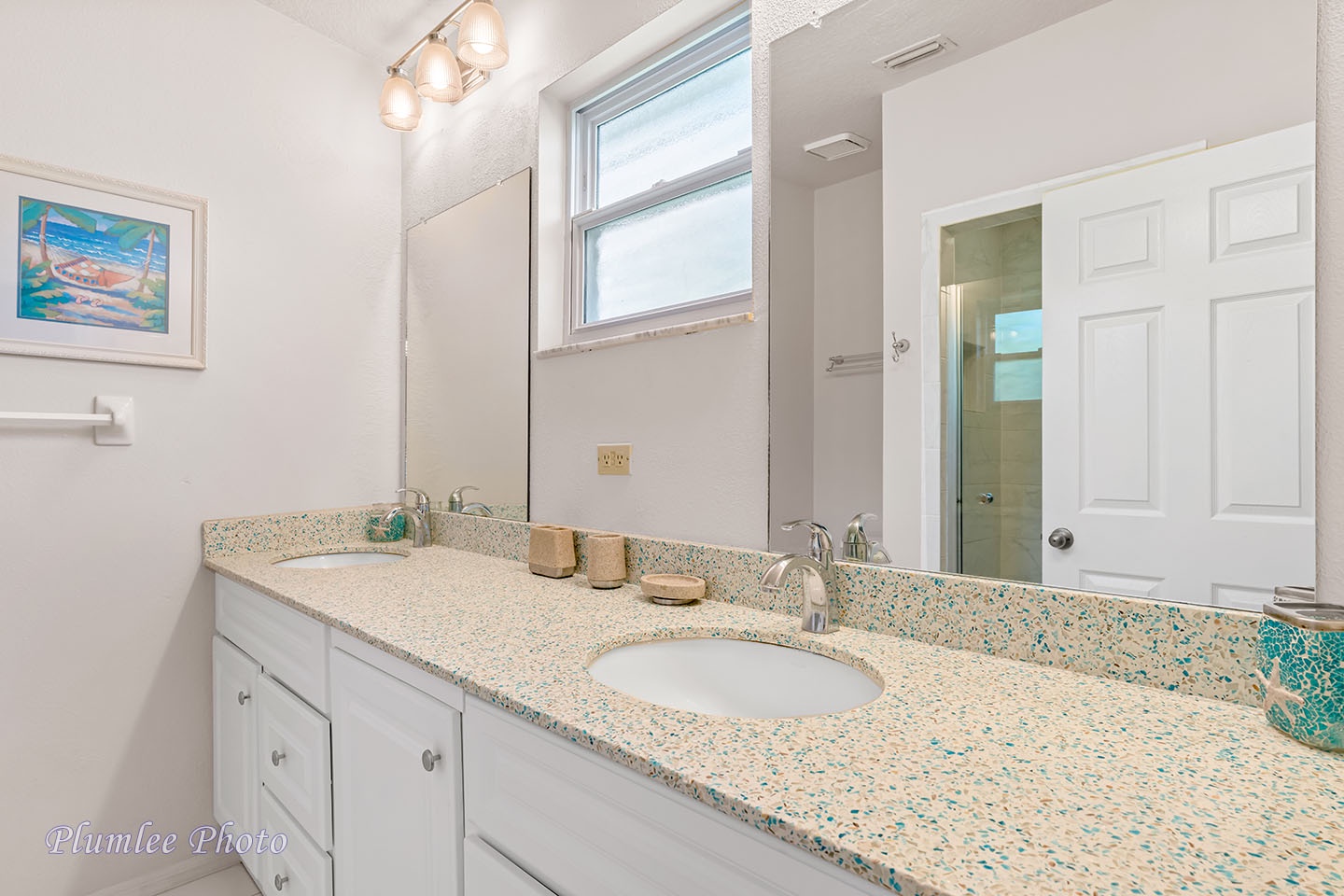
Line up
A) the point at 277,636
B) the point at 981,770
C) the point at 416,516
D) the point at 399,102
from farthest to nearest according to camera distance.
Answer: the point at 416,516 < the point at 399,102 < the point at 277,636 < the point at 981,770

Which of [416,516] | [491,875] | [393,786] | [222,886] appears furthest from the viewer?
[416,516]

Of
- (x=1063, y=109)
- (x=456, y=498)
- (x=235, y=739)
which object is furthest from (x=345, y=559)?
(x=1063, y=109)

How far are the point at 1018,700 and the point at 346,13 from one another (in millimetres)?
2490

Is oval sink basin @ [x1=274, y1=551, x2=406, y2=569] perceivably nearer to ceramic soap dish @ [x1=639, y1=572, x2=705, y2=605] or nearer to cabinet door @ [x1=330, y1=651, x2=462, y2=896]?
cabinet door @ [x1=330, y1=651, x2=462, y2=896]

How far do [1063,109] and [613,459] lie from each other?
110 cm

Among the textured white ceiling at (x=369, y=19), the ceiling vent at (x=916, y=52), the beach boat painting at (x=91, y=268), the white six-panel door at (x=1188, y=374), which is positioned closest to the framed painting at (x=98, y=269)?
the beach boat painting at (x=91, y=268)

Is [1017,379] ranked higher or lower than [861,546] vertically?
higher

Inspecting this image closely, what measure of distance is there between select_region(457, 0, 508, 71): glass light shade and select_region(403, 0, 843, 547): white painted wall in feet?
0.43

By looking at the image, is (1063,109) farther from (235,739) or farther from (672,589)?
(235,739)

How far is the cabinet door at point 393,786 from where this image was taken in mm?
978

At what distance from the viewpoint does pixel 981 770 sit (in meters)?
0.64

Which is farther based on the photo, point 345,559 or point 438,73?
point 345,559

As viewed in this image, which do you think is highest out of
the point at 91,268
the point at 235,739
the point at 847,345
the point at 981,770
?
the point at 91,268

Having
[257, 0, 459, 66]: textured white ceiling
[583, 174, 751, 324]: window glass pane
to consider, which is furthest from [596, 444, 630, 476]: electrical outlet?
[257, 0, 459, 66]: textured white ceiling
